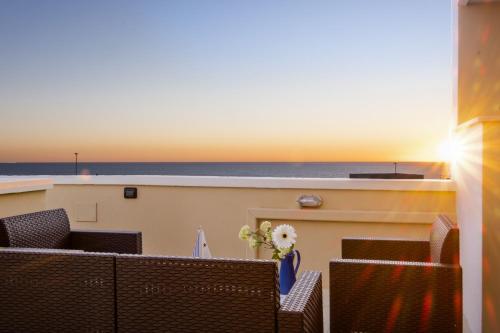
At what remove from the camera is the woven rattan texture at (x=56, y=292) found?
2.14 m

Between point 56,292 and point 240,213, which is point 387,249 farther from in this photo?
point 56,292

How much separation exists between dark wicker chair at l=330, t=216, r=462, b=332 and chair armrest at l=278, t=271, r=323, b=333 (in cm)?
30

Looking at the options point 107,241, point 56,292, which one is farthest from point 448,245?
point 107,241

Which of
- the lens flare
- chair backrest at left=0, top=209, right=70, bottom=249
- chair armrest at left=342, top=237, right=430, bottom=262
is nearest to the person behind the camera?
chair backrest at left=0, top=209, right=70, bottom=249

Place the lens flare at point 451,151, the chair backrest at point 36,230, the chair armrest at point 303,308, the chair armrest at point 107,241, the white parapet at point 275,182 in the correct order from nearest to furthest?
the chair armrest at point 303,308 < the chair backrest at point 36,230 < the chair armrest at point 107,241 < the lens flare at point 451,151 < the white parapet at point 275,182

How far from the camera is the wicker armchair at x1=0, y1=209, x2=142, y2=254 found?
8.95ft

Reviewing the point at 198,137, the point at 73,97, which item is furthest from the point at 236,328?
the point at 198,137

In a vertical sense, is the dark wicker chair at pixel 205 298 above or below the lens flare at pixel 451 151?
below

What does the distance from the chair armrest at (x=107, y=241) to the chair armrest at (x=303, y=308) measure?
1.39 m

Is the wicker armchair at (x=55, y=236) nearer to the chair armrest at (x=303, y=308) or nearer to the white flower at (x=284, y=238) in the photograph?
the white flower at (x=284, y=238)

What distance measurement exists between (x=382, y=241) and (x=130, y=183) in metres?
2.64

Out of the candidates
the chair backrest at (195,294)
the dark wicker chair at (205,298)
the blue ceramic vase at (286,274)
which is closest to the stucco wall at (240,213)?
the blue ceramic vase at (286,274)

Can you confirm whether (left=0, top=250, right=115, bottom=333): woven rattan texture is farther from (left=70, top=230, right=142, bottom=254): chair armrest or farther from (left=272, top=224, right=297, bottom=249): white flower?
(left=70, top=230, right=142, bottom=254): chair armrest

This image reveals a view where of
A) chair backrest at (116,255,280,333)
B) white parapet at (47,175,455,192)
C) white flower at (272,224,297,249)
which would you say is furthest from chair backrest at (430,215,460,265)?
white parapet at (47,175,455,192)
